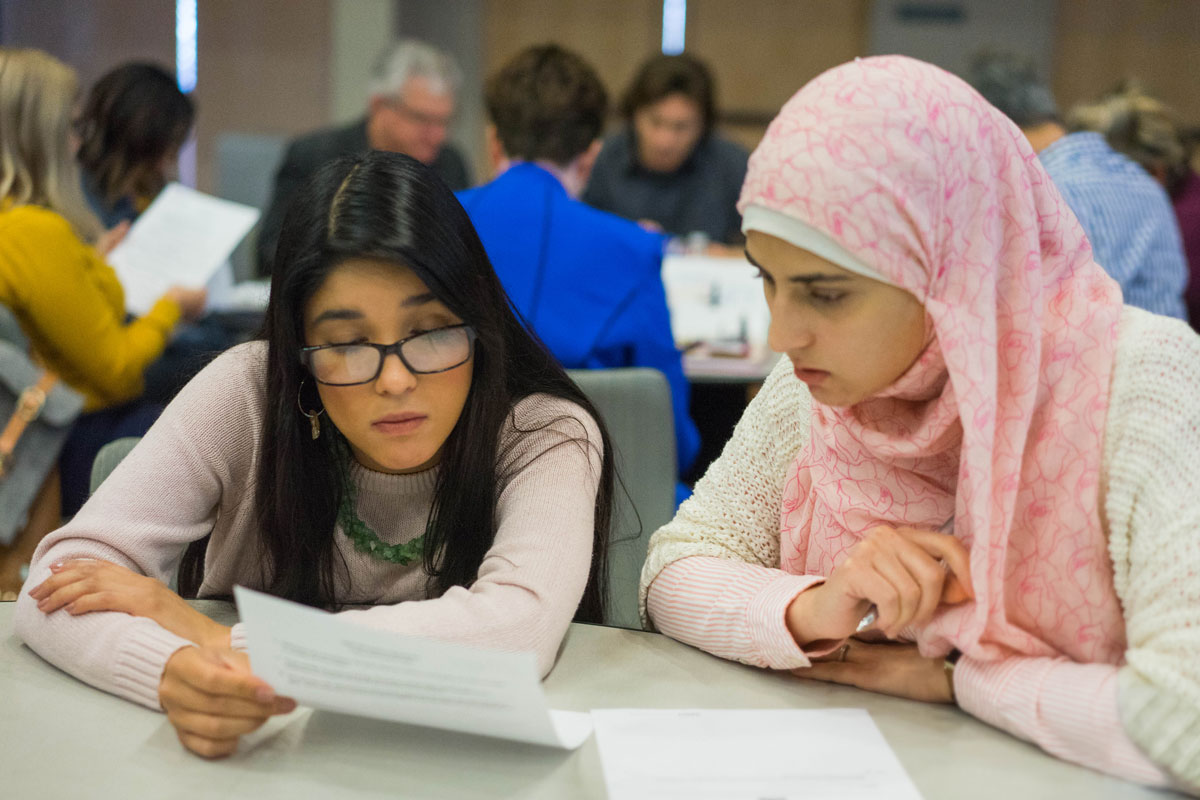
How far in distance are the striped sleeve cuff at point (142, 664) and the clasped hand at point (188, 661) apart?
0.04 feet

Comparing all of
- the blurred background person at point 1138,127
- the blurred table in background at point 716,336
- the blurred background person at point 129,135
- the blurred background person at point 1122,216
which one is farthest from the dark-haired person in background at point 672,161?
the blurred background person at point 129,135

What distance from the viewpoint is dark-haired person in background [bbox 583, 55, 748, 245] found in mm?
4371

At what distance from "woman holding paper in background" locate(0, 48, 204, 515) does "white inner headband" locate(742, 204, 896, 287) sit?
6.36 ft

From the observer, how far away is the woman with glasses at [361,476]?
3.77 ft

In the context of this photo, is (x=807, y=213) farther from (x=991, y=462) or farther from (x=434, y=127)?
(x=434, y=127)

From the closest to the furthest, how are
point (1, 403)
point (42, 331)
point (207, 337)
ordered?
point (1, 403)
point (42, 331)
point (207, 337)

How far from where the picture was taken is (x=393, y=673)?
92 centimetres

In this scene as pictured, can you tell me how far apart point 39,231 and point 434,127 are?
223cm

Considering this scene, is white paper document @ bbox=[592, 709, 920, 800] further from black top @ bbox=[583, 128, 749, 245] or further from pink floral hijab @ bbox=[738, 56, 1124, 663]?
black top @ bbox=[583, 128, 749, 245]

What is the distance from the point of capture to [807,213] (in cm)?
99

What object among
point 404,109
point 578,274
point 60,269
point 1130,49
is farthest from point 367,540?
point 1130,49

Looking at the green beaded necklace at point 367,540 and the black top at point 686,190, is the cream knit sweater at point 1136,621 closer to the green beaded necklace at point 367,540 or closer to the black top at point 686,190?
the green beaded necklace at point 367,540

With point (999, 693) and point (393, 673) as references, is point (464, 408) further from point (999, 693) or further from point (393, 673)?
point (999, 693)

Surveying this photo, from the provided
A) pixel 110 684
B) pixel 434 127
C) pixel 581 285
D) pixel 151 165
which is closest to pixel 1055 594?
pixel 110 684
